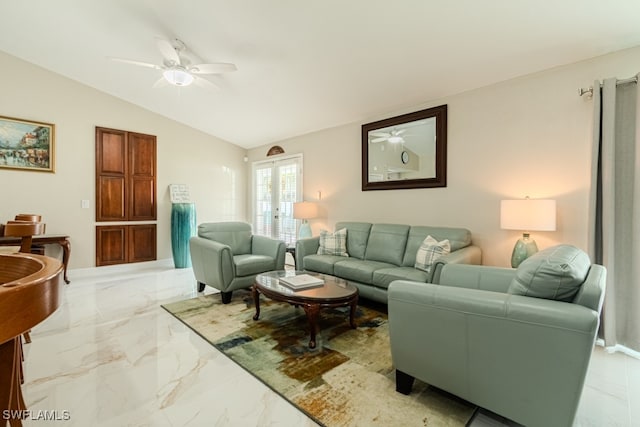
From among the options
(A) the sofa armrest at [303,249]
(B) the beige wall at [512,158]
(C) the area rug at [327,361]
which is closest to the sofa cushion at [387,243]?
(B) the beige wall at [512,158]

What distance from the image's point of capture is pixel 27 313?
489mm

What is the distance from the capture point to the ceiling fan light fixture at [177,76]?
2.98 m

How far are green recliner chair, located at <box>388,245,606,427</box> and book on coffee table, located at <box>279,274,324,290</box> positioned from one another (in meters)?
1.08

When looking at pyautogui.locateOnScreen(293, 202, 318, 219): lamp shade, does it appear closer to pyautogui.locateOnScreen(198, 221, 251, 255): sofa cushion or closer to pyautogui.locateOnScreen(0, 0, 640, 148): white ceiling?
pyautogui.locateOnScreen(198, 221, 251, 255): sofa cushion

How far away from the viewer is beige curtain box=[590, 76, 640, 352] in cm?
233

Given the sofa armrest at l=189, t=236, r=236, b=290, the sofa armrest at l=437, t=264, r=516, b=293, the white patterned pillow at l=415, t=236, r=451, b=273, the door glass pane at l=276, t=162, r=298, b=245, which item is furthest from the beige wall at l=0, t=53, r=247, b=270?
the sofa armrest at l=437, t=264, r=516, b=293

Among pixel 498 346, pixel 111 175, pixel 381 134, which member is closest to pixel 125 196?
pixel 111 175

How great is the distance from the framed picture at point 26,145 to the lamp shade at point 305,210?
363 cm

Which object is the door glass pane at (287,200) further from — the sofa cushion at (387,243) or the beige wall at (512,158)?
the sofa cushion at (387,243)

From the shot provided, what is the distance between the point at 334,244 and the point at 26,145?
4.52 m

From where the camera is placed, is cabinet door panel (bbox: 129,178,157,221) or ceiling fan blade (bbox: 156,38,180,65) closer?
ceiling fan blade (bbox: 156,38,180,65)

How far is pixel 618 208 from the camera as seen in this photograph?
240 cm

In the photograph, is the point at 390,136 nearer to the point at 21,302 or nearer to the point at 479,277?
the point at 479,277

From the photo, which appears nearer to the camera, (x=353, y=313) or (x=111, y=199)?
(x=353, y=313)
